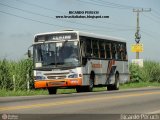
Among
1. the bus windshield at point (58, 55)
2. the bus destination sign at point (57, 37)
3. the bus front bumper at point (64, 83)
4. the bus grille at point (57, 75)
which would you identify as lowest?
the bus front bumper at point (64, 83)

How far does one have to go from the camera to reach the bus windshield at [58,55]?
29062 millimetres

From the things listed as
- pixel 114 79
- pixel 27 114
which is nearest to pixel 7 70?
pixel 114 79

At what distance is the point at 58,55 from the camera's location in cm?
2905

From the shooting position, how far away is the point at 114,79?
3469 cm

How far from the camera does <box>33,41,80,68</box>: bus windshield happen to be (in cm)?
2906

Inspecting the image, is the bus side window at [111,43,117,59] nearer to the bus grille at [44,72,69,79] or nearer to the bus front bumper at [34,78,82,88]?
the bus front bumper at [34,78,82,88]

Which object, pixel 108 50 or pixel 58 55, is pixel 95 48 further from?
pixel 58 55

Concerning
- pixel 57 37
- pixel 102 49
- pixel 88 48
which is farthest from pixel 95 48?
pixel 57 37

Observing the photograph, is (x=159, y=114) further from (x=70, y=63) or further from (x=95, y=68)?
(x=95, y=68)

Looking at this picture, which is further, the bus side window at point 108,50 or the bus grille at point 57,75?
the bus side window at point 108,50

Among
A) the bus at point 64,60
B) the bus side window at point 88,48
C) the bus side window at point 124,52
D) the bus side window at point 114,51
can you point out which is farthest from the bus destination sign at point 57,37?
the bus side window at point 124,52

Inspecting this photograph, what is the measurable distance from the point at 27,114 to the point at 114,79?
21000 mm

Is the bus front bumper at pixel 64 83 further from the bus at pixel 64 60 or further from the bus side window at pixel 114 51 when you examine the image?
the bus side window at pixel 114 51

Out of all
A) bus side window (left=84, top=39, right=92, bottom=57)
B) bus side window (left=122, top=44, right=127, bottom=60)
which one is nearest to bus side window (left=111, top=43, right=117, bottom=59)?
bus side window (left=122, top=44, right=127, bottom=60)
